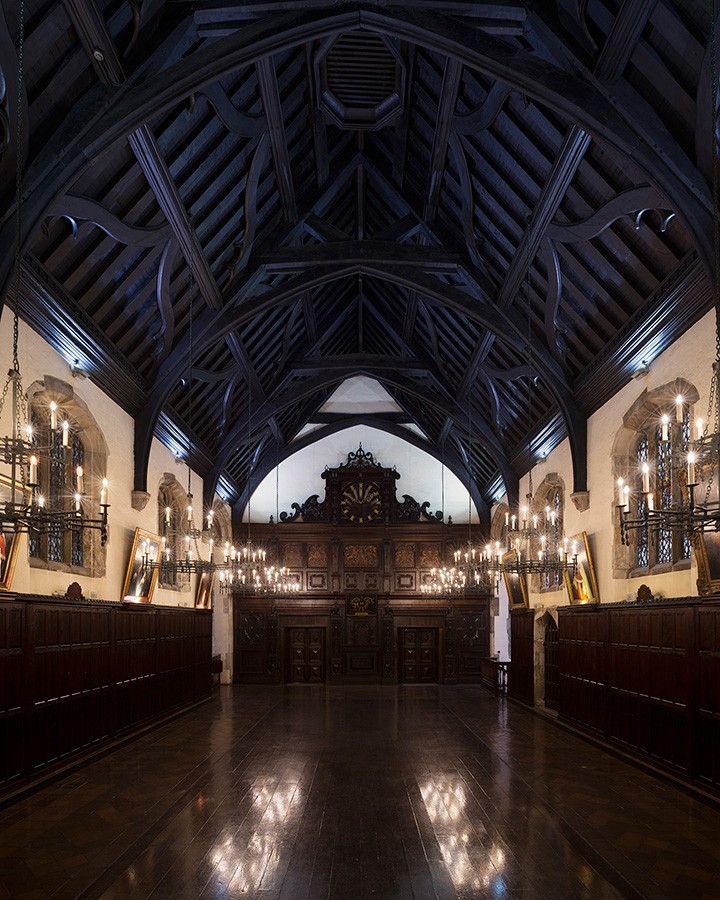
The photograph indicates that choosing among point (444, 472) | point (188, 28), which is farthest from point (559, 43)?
point (444, 472)

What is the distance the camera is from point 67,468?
35.5ft

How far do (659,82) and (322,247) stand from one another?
6555mm

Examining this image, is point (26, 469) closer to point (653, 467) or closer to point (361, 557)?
point (653, 467)

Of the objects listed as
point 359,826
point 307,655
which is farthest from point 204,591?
point 359,826

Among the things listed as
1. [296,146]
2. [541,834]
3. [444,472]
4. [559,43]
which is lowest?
[541,834]

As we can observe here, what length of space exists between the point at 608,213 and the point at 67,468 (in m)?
7.75

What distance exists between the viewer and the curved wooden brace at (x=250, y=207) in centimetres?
1004

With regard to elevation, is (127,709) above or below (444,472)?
below

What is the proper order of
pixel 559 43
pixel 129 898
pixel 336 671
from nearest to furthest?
pixel 129 898 → pixel 559 43 → pixel 336 671

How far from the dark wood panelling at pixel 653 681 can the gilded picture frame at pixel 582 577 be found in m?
0.46

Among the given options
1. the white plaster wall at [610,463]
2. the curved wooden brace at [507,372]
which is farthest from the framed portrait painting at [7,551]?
the curved wooden brace at [507,372]

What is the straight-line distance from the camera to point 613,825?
6.45 metres

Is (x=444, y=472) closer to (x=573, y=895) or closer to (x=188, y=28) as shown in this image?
(x=188, y=28)

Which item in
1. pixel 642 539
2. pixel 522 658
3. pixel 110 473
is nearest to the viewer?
pixel 642 539
